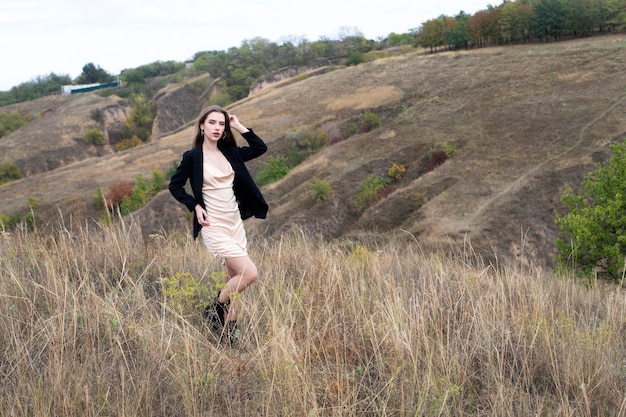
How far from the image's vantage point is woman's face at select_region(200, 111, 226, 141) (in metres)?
4.32

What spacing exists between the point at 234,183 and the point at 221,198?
241 millimetres

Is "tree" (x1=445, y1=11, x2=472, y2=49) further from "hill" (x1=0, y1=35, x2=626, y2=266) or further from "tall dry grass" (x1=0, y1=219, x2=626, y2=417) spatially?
"tall dry grass" (x1=0, y1=219, x2=626, y2=417)

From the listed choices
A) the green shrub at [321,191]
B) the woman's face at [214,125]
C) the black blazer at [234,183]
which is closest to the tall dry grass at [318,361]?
the black blazer at [234,183]

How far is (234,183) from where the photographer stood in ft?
14.8

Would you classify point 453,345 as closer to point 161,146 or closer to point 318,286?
point 318,286

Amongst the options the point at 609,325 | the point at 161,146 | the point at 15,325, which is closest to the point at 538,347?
the point at 609,325

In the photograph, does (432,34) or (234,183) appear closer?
(234,183)

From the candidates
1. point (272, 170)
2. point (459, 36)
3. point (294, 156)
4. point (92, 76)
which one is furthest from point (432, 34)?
point (92, 76)

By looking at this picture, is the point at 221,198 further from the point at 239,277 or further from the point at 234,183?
the point at 239,277

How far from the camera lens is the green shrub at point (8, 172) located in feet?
232

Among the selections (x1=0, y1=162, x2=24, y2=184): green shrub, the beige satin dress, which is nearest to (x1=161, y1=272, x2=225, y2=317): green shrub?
the beige satin dress

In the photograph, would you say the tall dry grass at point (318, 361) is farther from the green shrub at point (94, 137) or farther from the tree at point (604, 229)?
the green shrub at point (94, 137)

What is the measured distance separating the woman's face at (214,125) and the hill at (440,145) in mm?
12024

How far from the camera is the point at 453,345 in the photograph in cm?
343
